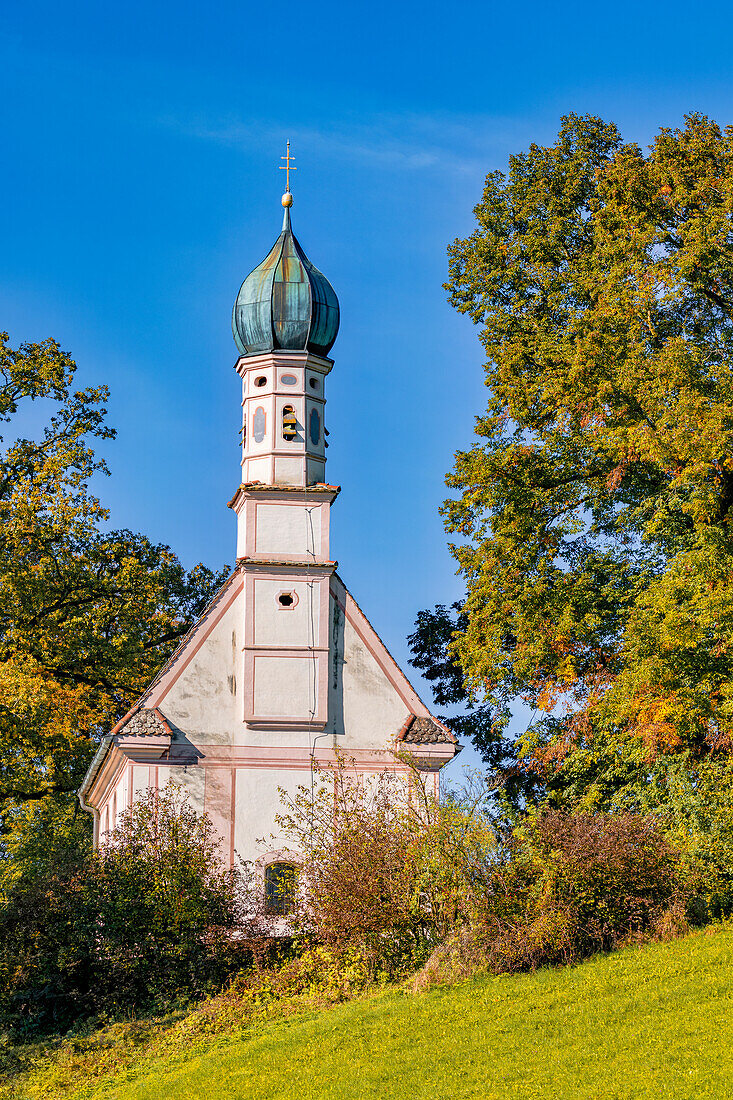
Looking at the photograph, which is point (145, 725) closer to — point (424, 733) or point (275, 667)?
point (275, 667)

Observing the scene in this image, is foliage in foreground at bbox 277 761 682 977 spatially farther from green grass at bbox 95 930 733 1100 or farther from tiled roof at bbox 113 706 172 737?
tiled roof at bbox 113 706 172 737

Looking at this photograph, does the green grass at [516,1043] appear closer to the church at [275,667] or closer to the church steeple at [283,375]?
the church at [275,667]

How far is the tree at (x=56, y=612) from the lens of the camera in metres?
30.3

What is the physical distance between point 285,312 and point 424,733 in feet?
31.5

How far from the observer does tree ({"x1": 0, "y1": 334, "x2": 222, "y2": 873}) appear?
30.3 metres

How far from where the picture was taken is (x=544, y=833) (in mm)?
20531

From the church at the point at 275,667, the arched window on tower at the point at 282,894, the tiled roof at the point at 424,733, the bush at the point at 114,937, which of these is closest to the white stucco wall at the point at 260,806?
the church at the point at 275,667

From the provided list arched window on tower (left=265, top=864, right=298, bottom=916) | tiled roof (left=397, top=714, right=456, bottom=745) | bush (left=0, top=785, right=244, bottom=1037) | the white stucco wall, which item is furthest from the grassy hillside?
tiled roof (left=397, top=714, right=456, bottom=745)

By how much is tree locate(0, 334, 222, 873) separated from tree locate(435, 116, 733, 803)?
9.74 m

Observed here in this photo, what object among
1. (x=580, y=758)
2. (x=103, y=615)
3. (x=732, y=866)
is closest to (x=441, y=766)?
(x=580, y=758)

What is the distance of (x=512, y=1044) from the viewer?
16.2 metres

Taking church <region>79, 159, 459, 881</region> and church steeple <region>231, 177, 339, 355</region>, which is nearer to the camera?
church <region>79, 159, 459, 881</region>

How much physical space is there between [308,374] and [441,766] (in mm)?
8846

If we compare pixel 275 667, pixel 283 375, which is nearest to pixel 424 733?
pixel 275 667
